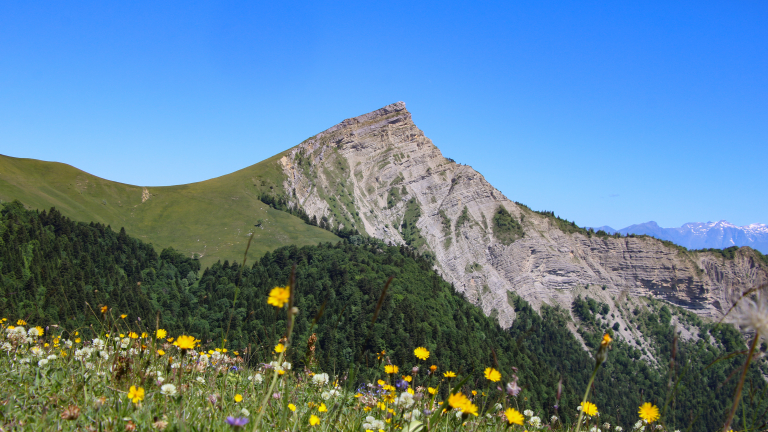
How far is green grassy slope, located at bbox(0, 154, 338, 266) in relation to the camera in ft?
447

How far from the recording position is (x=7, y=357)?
18.9 ft

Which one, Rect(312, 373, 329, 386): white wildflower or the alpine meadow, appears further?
Rect(312, 373, 329, 386): white wildflower

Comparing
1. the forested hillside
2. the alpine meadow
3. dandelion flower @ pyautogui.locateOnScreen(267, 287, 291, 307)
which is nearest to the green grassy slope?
the alpine meadow

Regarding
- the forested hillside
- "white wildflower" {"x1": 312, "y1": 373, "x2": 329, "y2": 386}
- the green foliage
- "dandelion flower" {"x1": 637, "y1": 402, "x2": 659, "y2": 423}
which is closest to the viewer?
"dandelion flower" {"x1": 637, "y1": 402, "x2": 659, "y2": 423}

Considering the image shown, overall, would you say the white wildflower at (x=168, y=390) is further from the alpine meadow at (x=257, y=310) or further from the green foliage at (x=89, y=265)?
the green foliage at (x=89, y=265)

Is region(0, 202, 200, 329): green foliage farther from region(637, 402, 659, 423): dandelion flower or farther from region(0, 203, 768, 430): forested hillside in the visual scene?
region(637, 402, 659, 423): dandelion flower

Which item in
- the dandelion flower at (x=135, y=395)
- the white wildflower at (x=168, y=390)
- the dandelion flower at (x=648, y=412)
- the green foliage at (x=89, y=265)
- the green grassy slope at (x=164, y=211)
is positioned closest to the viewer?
the dandelion flower at (x=135, y=395)

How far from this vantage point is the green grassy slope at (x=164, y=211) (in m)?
136

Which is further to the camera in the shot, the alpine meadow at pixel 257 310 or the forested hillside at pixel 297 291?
the forested hillside at pixel 297 291

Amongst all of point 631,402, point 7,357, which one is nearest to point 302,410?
point 7,357

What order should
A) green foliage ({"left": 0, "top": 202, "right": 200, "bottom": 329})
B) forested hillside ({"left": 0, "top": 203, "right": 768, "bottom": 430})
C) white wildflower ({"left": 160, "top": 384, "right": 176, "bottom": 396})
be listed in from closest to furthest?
white wildflower ({"left": 160, "top": 384, "right": 176, "bottom": 396})
forested hillside ({"left": 0, "top": 203, "right": 768, "bottom": 430})
green foliage ({"left": 0, "top": 202, "right": 200, "bottom": 329})

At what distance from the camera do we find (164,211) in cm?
15988

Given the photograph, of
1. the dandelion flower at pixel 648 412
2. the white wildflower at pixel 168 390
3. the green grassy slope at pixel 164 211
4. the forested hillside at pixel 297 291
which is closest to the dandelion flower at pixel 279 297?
the white wildflower at pixel 168 390

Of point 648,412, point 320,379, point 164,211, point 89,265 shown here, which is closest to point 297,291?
point 89,265
